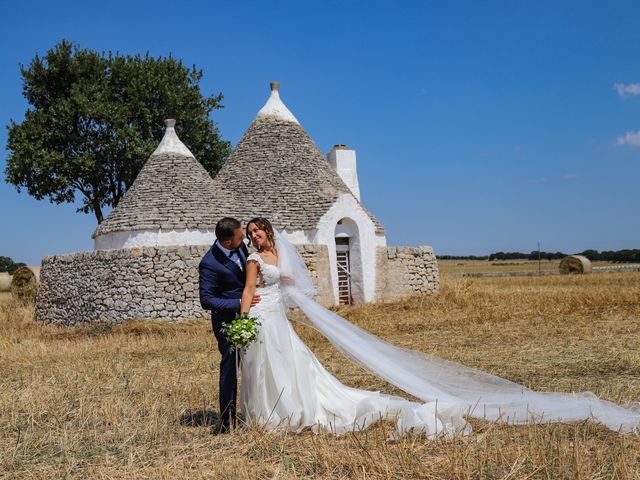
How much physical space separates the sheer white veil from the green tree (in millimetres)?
21247

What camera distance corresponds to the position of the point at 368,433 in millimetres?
4871

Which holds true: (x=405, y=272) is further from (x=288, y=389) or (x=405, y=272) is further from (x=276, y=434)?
(x=276, y=434)

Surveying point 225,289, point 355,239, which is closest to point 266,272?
point 225,289

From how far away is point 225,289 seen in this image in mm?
5355

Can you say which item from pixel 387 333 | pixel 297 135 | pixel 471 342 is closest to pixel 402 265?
pixel 297 135

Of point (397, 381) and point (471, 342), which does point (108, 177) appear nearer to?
point (471, 342)

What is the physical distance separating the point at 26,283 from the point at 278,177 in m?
11.5

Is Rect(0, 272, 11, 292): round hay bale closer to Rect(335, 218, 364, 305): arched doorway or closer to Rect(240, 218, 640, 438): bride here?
Rect(335, 218, 364, 305): arched doorway

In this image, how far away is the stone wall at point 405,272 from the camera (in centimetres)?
1859

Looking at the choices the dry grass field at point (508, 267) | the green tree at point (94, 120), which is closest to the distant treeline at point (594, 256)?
the dry grass field at point (508, 267)

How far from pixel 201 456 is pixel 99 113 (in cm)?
2257

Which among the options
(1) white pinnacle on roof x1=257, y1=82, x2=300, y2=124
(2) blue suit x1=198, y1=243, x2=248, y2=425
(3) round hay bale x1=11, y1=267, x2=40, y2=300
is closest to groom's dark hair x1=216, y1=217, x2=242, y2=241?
(2) blue suit x1=198, y1=243, x2=248, y2=425

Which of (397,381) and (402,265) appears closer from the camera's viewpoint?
(397,381)

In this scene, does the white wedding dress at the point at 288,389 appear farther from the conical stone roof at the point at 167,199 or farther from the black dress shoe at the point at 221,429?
the conical stone roof at the point at 167,199
